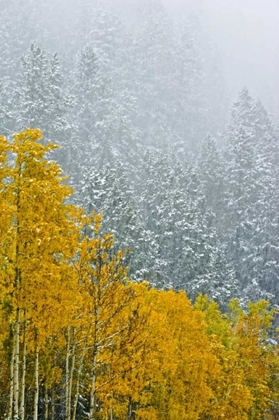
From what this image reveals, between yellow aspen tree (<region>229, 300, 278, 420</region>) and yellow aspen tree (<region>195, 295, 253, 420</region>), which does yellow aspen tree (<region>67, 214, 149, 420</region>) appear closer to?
yellow aspen tree (<region>195, 295, 253, 420</region>)

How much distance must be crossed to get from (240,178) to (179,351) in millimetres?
63061

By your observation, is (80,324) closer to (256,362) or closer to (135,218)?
(256,362)

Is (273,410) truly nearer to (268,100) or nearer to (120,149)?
(120,149)

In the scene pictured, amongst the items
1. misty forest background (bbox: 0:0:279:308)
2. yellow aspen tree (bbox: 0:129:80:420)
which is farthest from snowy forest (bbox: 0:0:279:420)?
misty forest background (bbox: 0:0:279:308)

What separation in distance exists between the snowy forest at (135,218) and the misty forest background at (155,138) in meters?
0.28

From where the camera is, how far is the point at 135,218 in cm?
5391

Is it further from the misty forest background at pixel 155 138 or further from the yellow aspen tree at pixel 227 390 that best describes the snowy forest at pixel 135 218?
the misty forest background at pixel 155 138

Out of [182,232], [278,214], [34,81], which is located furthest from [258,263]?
[34,81]

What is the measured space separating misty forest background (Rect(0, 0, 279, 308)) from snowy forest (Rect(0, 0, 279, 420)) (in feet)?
0.92

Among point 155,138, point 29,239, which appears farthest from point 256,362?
point 155,138

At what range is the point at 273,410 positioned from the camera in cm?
4056

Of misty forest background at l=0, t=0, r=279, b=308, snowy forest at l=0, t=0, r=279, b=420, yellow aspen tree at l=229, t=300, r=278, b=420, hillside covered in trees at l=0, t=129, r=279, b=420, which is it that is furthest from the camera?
misty forest background at l=0, t=0, r=279, b=308

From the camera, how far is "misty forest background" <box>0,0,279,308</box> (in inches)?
2352

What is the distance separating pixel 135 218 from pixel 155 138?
132 feet
